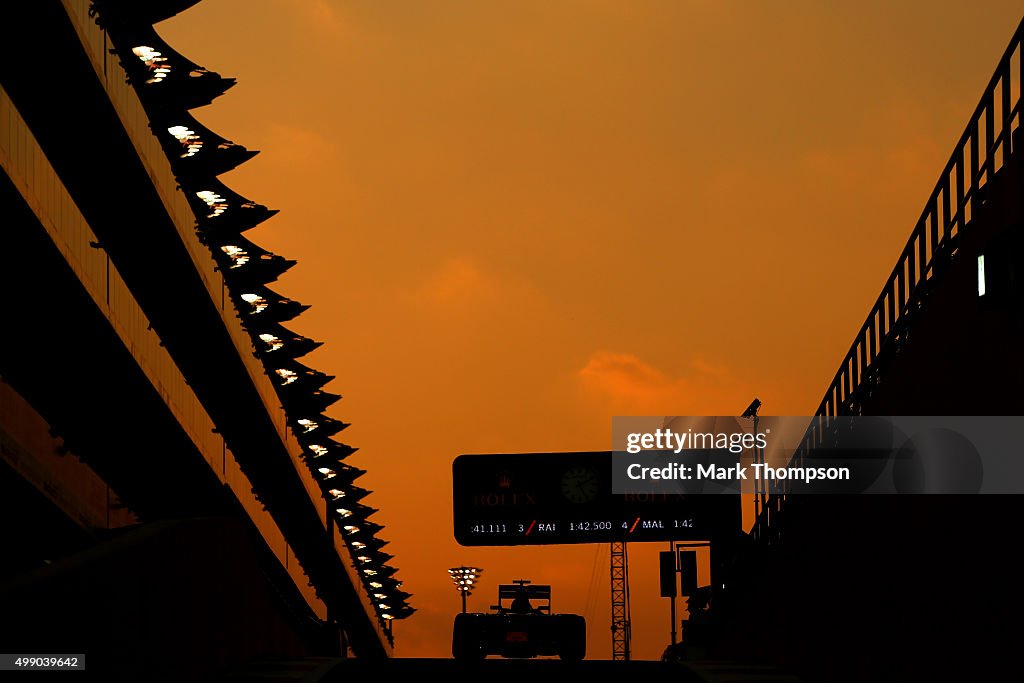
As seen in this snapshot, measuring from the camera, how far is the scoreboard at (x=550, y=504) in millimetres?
39812

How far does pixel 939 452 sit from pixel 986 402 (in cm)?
164

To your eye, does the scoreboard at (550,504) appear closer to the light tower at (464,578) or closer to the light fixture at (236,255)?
the light fixture at (236,255)

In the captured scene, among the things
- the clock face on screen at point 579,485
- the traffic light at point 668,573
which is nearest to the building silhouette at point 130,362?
the clock face on screen at point 579,485

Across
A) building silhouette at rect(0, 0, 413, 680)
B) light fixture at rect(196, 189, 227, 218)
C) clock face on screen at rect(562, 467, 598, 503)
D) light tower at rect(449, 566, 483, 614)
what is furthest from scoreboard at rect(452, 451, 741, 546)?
light tower at rect(449, 566, 483, 614)

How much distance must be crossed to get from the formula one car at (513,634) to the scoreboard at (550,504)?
11657mm

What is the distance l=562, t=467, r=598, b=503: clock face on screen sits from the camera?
40.2 metres

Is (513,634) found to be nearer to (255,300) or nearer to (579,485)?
(579,485)

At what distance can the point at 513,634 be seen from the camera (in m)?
27.4

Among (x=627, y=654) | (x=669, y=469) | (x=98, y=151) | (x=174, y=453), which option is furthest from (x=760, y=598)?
(x=627, y=654)

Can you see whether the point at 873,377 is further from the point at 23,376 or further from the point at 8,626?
the point at 23,376

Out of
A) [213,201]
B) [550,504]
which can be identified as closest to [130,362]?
[213,201]

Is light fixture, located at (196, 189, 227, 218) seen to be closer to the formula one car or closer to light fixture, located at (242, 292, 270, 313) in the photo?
light fixture, located at (242, 292, 270, 313)

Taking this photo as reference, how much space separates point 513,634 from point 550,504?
13067mm

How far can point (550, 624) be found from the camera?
27.8m
